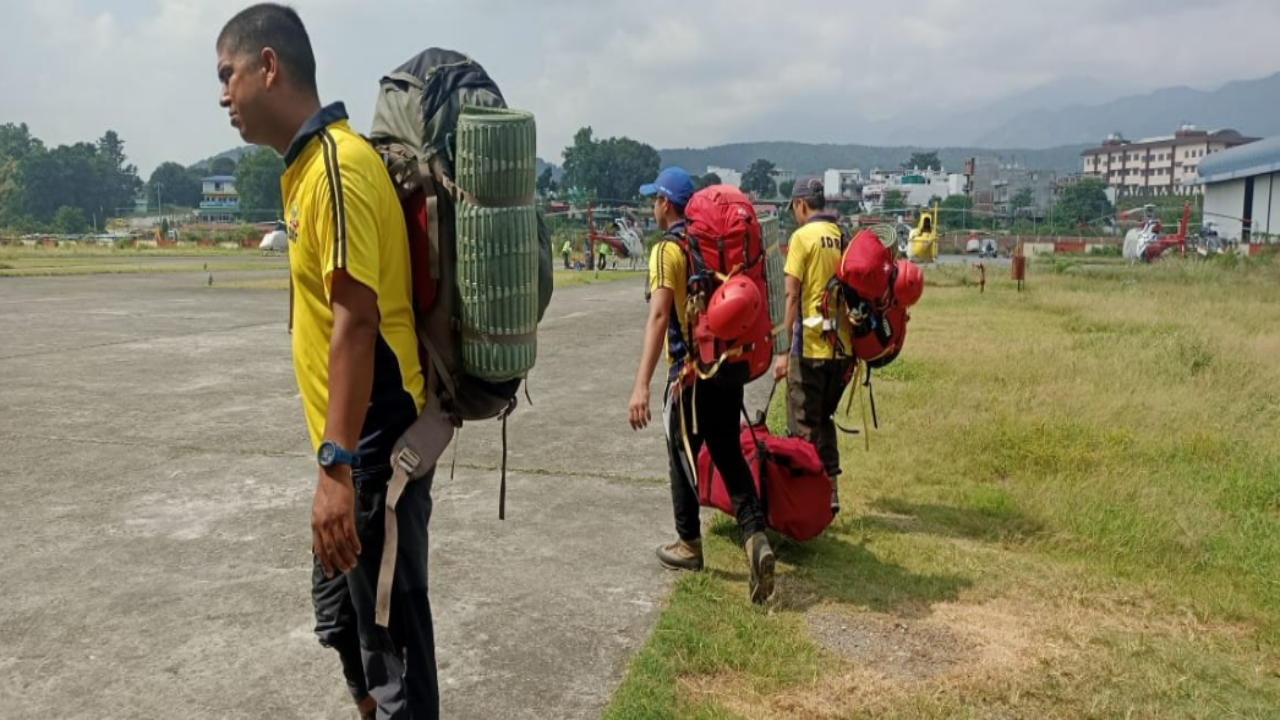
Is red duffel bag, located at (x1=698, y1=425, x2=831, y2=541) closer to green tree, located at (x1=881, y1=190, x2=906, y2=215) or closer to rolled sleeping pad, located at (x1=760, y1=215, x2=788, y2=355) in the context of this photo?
rolled sleeping pad, located at (x1=760, y1=215, x2=788, y2=355)

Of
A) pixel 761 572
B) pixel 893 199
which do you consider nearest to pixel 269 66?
pixel 761 572

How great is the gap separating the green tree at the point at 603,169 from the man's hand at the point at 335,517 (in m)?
149

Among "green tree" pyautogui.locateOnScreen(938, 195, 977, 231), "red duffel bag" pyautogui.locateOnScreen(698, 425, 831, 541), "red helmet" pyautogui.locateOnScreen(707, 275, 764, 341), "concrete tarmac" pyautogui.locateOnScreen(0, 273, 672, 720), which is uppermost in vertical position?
"green tree" pyautogui.locateOnScreen(938, 195, 977, 231)

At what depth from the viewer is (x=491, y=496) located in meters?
5.38

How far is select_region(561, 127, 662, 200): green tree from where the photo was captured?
158 m

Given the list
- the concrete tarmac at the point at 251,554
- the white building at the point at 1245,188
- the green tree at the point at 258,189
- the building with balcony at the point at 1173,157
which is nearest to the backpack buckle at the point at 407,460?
the concrete tarmac at the point at 251,554

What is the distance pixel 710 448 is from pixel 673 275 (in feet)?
2.63

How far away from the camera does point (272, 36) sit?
217cm

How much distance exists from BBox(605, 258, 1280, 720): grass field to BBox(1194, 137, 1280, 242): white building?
206 ft

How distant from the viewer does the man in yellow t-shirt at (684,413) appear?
408cm

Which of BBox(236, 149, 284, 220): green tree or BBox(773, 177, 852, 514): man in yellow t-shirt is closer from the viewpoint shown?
BBox(773, 177, 852, 514): man in yellow t-shirt

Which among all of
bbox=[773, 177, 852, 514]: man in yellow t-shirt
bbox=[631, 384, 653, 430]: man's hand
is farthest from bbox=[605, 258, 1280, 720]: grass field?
bbox=[631, 384, 653, 430]: man's hand

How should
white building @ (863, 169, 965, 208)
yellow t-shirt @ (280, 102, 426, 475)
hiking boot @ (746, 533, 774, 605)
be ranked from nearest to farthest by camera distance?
yellow t-shirt @ (280, 102, 426, 475) → hiking boot @ (746, 533, 774, 605) → white building @ (863, 169, 965, 208)

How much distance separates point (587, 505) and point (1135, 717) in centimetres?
293
